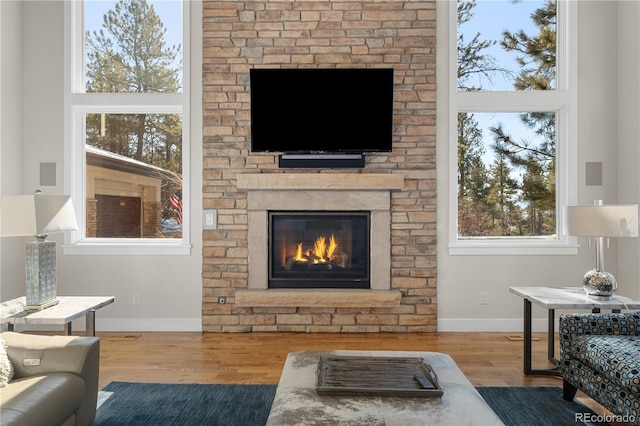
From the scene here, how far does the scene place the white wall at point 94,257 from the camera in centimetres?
429

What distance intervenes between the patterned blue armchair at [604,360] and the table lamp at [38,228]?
10.1 feet

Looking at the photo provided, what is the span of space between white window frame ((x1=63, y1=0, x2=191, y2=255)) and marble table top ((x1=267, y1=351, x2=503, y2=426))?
2756mm

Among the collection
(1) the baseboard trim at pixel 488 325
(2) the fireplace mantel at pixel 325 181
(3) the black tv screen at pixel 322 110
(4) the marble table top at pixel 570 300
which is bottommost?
(1) the baseboard trim at pixel 488 325

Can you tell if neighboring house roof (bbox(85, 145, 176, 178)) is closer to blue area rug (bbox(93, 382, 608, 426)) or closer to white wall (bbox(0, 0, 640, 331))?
white wall (bbox(0, 0, 640, 331))

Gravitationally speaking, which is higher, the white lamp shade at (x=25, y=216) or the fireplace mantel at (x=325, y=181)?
the fireplace mantel at (x=325, y=181)

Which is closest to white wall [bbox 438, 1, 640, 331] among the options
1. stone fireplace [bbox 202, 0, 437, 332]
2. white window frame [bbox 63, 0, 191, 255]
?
stone fireplace [bbox 202, 0, 437, 332]

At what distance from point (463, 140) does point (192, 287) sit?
294 cm

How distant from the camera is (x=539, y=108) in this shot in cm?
433

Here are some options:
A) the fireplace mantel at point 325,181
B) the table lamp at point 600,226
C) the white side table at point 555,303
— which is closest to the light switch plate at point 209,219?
the fireplace mantel at point 325,181

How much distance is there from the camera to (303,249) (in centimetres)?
438

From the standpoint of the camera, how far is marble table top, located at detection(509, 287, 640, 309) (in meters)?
2.88

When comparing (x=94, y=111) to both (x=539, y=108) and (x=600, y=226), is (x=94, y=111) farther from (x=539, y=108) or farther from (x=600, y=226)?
(x=600, y=226)

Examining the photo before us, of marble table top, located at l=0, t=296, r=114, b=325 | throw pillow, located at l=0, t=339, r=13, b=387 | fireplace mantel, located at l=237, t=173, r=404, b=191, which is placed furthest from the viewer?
fireplace mantel, located at l=237, t=173, r=404, b=191

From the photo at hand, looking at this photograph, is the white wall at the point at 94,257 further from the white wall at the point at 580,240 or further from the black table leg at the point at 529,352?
the black table leg at the point at 529,352
